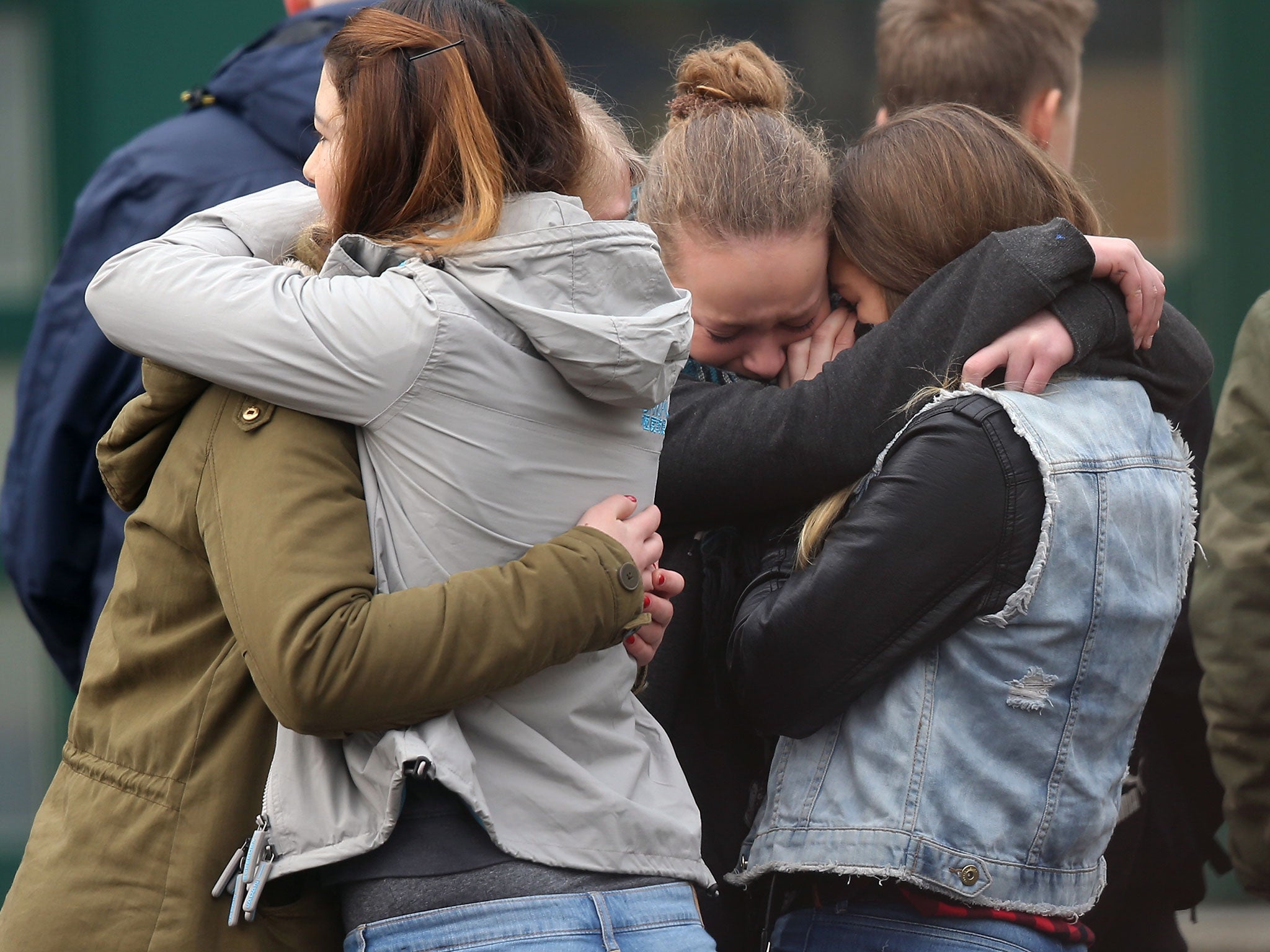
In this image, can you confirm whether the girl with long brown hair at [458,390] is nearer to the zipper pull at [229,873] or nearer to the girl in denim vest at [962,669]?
the zipper pull at [229,873]

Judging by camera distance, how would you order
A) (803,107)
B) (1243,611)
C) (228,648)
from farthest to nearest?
(803,107), (1243,611), (228,648)

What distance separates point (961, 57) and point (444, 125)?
152cm

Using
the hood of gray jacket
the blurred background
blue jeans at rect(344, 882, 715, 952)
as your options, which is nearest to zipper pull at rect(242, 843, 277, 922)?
blue jeans at rect(344, 882, 715, 952)

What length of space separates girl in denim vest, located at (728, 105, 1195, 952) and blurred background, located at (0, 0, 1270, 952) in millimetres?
2835

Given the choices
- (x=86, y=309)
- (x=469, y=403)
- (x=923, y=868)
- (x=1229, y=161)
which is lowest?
(x=1229, y=161)

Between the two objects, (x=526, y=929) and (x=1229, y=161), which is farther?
(x=1229, y=161)

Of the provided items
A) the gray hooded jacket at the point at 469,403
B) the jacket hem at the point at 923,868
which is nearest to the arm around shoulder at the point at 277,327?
the gray hooded jacket at the point at 469,403

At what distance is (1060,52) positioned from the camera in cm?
281

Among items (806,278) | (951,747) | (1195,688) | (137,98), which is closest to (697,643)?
(951,747)

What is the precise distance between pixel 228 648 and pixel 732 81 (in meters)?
1.13

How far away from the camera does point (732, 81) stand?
2135mm

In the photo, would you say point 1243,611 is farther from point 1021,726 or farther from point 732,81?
point 732,81

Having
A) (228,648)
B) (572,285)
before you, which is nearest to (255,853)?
(228,648)

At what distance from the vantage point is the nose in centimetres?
210
